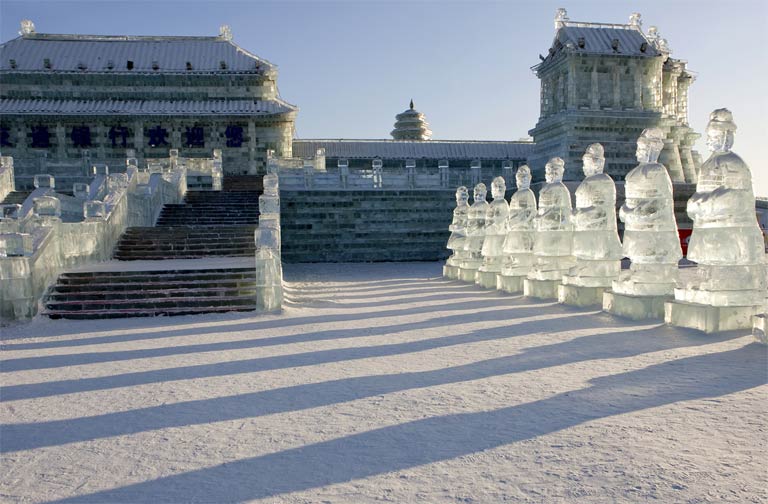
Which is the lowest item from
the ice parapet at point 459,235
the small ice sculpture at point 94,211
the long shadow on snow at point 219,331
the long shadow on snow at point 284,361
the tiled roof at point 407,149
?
the long shadow on snow at point 219,331

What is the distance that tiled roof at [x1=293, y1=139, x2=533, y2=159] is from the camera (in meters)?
32.5

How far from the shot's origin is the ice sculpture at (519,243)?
34.1 ft

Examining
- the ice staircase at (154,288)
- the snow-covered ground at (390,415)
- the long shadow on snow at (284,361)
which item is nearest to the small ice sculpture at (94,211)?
the ice staircase at (154,288)

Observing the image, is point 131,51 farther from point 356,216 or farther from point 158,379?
point 158,379

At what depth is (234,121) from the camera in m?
30.4

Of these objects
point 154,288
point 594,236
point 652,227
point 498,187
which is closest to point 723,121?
point 652,227

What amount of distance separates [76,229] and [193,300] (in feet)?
11.4

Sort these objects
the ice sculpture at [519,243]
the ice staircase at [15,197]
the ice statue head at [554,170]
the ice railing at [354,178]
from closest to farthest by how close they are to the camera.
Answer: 1. the ice statue head at [554,170]
2. the ice sculpture at [519,243]
3. the ice staircase at [15,197]
4. the ice railing at [354,178]

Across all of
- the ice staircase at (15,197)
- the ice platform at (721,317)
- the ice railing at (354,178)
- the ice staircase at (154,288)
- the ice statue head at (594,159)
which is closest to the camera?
the ice platform at (721,317)

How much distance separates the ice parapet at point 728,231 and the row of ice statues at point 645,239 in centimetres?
1

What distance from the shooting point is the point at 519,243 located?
10531 millimetres

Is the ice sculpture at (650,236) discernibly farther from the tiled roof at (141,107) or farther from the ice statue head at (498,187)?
the tiled roof at (141,107)

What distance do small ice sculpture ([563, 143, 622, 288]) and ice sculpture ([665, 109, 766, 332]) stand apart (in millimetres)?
1977

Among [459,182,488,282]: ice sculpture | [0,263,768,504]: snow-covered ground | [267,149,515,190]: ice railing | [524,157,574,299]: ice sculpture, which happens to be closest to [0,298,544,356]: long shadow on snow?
[0,263,768,504]: snow-covered ground
